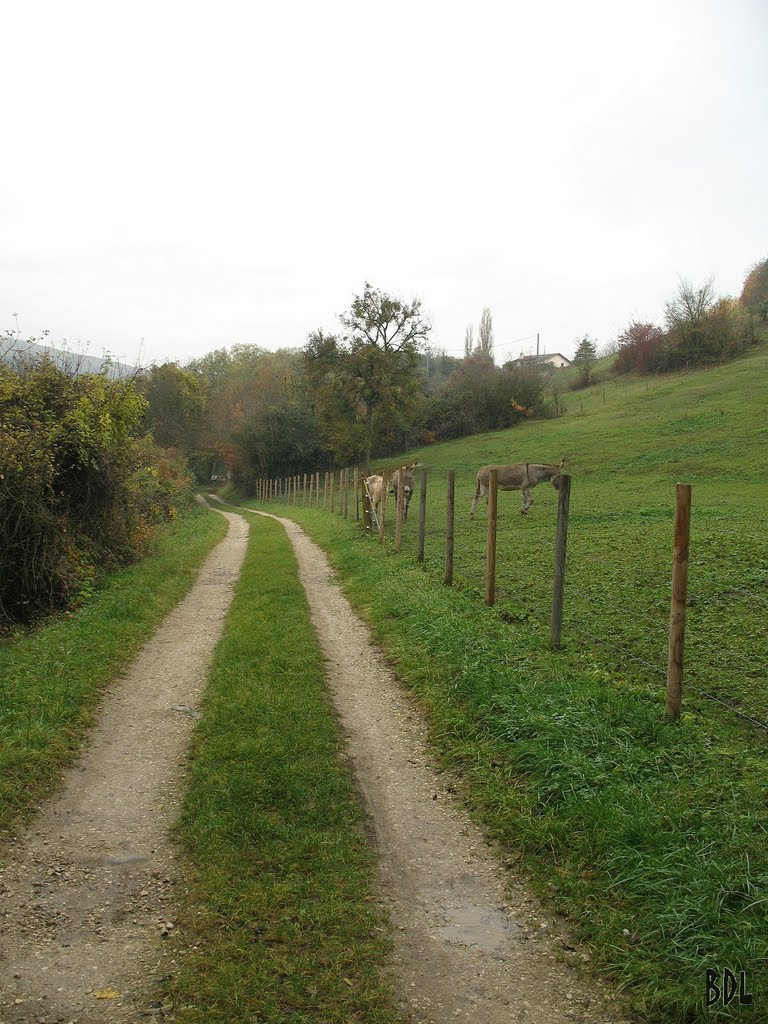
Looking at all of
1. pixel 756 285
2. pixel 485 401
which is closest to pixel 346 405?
pixel 485 401

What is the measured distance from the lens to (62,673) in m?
6.97

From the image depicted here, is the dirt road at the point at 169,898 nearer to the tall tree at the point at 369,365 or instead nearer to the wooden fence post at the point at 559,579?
the wooden fence post at the point at 559,579

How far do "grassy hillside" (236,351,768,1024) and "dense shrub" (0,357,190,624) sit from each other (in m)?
4.58

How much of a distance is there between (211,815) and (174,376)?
58.1m

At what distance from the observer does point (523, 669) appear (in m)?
6.70

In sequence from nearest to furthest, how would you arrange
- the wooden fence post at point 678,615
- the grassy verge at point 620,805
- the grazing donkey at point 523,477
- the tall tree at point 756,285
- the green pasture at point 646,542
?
the grassy verge at point 620,805 < the wooden fence post at point 678,615 < the green pasture at point 646,542 < the grazing donkey at point 523,477 < the tall tree at point 756,285

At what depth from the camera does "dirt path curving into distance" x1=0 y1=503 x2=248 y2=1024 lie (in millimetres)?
2951

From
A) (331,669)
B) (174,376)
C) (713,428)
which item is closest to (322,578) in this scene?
(331,669)

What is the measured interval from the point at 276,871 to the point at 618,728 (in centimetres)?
285

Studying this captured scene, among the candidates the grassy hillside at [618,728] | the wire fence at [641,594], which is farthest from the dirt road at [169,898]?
the wire fence at [641,594]

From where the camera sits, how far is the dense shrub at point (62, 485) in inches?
384

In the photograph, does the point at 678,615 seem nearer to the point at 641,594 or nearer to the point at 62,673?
the point at 641,594

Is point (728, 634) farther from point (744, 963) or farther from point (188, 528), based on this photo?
point (188, 528)

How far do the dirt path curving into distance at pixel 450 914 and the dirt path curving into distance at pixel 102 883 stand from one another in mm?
1198
